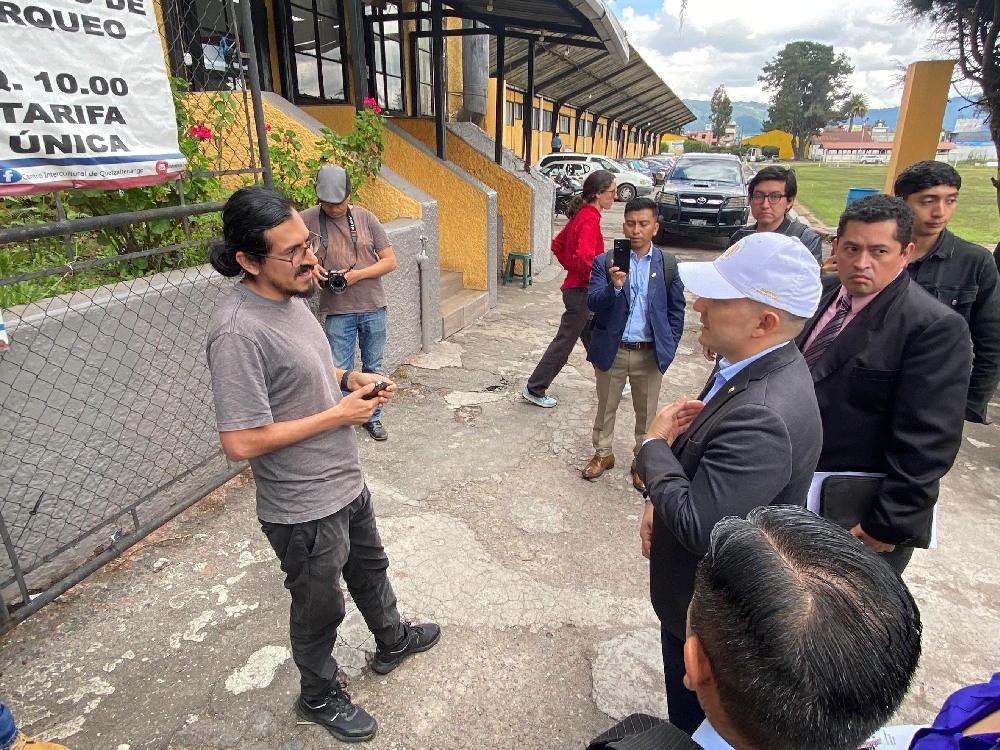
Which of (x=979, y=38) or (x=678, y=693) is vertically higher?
(x=979, y=38)

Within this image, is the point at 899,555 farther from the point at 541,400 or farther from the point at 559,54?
the point at 559,54

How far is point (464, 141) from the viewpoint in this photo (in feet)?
27.0

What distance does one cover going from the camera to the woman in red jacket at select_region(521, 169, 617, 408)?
165 inches

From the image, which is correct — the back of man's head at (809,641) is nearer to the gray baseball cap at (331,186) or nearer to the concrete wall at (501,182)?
the gray baseball cap at (331,186)

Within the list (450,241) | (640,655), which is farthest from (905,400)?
(450,241)

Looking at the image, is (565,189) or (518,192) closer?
(518,192)

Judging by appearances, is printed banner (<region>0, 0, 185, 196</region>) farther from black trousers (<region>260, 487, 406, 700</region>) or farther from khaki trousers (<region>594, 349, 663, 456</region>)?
khaki trousers (<region>594, 349, 663, 456</region>)

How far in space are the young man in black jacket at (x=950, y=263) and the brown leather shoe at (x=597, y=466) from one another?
1951 mm

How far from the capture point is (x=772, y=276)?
139 cm

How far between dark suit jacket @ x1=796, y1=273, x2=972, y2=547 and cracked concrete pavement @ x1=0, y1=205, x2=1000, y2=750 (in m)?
1.00

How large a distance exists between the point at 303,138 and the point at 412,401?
8.47ft

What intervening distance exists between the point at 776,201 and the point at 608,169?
17734mm

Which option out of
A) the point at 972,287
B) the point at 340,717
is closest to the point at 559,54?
the point at 972,287

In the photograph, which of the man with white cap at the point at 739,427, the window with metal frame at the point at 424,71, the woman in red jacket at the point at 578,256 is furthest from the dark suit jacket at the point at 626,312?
the window with metal frame at the point at 424,71
